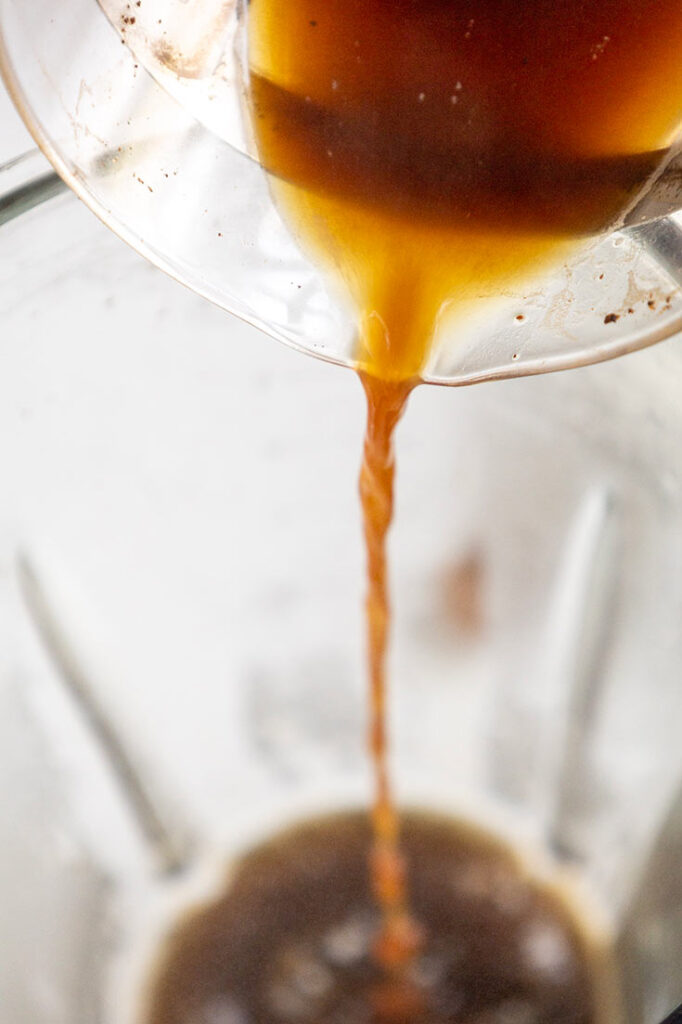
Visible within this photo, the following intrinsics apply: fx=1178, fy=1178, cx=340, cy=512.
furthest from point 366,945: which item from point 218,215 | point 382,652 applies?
point 218,215

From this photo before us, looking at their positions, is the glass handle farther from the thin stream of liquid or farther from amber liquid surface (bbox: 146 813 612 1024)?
amber liquid surface (bbox: 146 813 612 1024)

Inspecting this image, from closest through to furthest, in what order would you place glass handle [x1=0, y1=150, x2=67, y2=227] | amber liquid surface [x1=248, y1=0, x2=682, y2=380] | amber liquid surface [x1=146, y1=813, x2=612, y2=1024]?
amber liquid surface [x1=248, y1=0, x2=682, y2=380], glass handle [x1=0, y1=150, x2=67, y2=227], amber liquid surface [x1=146, y1=813, x2=612, y2=1024]

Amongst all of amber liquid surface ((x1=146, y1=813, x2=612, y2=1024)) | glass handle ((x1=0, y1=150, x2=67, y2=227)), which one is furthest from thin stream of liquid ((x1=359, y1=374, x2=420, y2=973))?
glass handle ((x1=0, y1=150, x2=67, y2=227))

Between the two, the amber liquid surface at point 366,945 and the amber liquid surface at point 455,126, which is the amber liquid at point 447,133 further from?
the amber liquid surface at point 366,945

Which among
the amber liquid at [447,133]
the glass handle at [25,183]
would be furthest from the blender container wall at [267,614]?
the amber liquid at [447,133]

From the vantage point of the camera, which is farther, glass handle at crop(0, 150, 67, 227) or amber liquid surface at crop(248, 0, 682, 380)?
glass handle at crop(0, 150, 67, 227)

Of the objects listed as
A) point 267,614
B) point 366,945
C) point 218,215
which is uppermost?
point 218,215

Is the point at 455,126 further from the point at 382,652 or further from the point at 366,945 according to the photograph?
the point at 366,945
